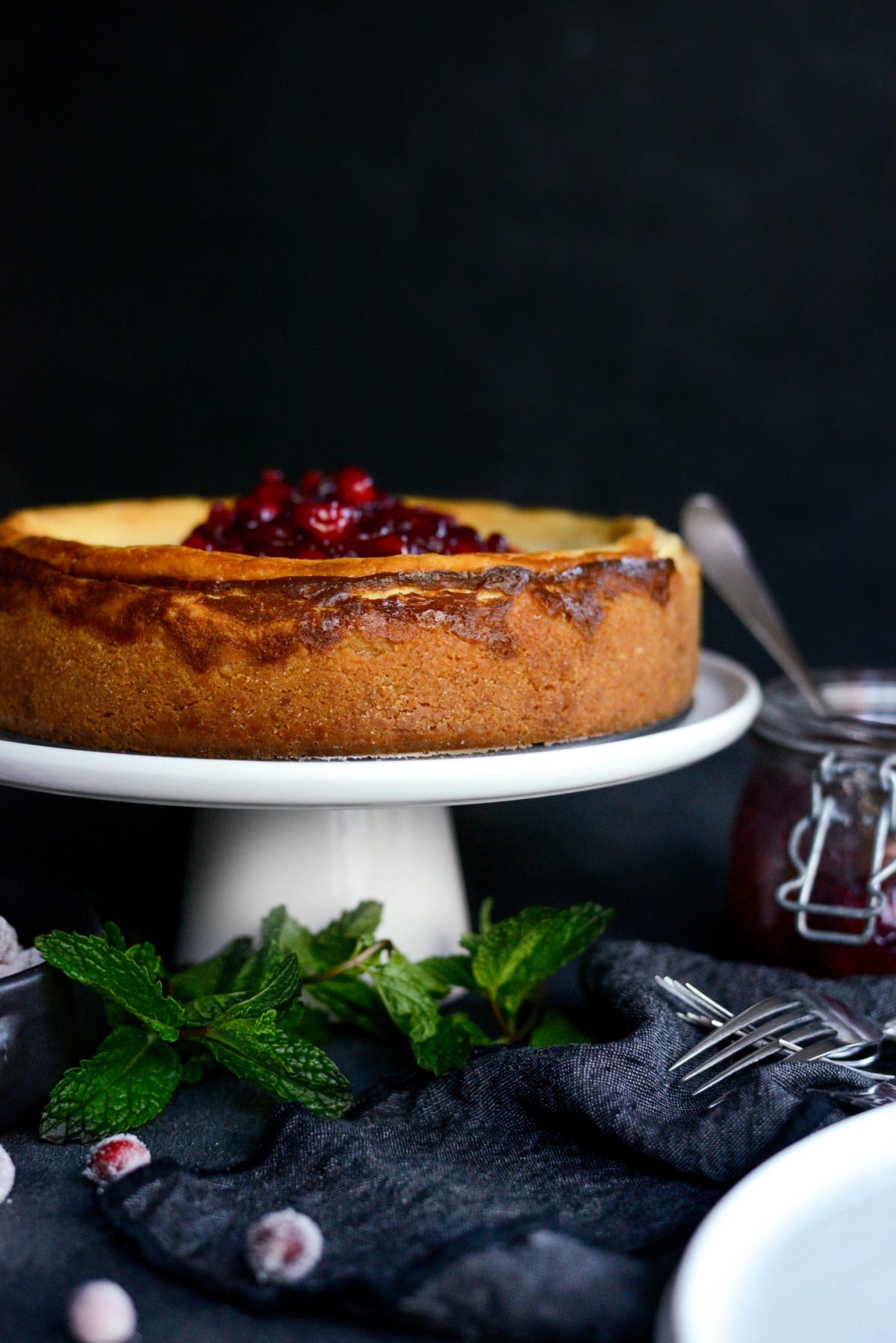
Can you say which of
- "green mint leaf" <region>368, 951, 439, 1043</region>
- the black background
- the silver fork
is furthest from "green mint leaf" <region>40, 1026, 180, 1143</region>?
the black background

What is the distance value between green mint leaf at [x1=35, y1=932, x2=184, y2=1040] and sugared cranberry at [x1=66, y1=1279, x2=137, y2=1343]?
12.5 inches

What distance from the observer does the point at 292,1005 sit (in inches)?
57.0

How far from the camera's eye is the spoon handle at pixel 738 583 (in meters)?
1.94

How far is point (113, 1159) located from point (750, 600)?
3.92 ft

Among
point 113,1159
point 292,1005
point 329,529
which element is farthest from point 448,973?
point 329,529

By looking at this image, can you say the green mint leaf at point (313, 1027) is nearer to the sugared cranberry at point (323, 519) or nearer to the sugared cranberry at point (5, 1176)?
the sugared cranberry at point (5, 1176)

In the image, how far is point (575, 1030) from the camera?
1.58 metres

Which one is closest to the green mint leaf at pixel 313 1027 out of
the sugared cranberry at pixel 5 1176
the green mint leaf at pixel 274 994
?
the green mint leaf at pixel 274 994

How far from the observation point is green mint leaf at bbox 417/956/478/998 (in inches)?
61.2

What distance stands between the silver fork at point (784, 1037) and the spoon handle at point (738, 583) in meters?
0.51

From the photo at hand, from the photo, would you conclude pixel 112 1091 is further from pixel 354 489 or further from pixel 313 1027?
pixel 354 489

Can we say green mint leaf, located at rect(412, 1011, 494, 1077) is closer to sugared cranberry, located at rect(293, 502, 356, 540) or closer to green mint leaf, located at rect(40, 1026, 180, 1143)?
green mint leaf, located at rect(40, 1026, 180, 1143)

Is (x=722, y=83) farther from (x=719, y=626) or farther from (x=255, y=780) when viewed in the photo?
(x=255, y=780)

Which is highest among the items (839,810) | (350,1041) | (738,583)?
(738,583)
